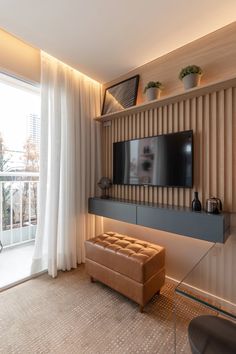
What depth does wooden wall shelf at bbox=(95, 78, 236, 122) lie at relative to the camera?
166 cm

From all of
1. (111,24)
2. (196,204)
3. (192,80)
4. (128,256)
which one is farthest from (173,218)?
(111,24)

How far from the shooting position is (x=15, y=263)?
2541mm

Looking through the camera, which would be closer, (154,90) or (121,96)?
(154,90)

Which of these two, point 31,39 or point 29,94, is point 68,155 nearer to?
point 29,94

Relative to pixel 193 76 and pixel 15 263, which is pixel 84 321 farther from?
pixel 193 76

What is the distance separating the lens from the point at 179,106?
2043 millimetres

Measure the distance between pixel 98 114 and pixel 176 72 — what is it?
120 centimetres

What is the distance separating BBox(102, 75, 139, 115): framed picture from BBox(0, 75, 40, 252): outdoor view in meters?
0.96

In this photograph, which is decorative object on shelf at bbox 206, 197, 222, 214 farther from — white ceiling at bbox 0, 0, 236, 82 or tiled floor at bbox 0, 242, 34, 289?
tiled floor at bbox 0, 242, 34, 289

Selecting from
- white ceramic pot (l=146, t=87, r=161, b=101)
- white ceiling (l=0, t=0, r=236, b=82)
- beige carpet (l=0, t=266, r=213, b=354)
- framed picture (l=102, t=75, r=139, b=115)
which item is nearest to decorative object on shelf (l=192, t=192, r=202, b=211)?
beige carpet (l=0, t=266, r=213, b=354)

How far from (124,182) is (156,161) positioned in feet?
1.82

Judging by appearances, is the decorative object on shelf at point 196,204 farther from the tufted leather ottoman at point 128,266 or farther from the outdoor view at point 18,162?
the outdoor view at point 18,162

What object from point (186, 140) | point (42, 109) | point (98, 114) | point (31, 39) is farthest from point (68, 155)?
point (186, 140)

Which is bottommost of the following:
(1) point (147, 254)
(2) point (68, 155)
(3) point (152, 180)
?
(1) point (147, 254)
